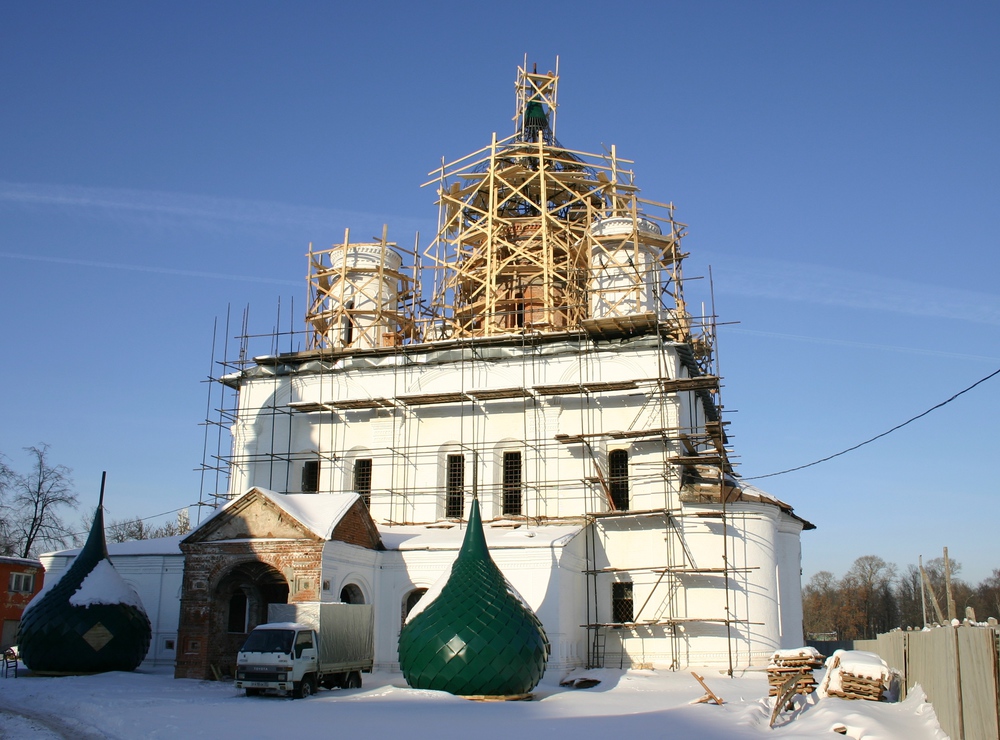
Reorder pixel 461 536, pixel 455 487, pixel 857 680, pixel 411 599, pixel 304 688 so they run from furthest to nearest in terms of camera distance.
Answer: pixel 455 487
pixel 461 536
pixel 411 599
pixel 857 680
pixel 304 688

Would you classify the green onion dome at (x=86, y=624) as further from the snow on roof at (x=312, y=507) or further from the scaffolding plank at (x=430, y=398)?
the scaffolding plank at (x=430, y=398)

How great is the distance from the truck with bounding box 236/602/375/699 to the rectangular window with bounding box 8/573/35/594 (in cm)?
1939

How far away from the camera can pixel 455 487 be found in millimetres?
25859

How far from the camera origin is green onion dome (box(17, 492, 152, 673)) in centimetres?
1883

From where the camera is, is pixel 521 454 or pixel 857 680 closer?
pixel 857 680

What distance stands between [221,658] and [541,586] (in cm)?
700

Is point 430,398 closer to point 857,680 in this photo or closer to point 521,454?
point 521,454

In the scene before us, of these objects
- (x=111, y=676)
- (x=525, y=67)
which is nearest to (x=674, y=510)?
(x=111, y=676)

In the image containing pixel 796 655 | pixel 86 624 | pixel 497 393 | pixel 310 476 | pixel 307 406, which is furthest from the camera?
pixel 310 476

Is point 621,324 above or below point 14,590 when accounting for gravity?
above

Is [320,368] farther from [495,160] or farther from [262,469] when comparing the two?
[495,160]

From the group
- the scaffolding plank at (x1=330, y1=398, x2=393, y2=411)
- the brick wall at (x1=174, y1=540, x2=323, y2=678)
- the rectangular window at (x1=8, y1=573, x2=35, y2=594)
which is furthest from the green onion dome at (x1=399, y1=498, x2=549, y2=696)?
the rectangular window at (x1=8, y1=573, x2=35, y2=594)

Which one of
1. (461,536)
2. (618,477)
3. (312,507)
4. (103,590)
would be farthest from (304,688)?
(618,477)

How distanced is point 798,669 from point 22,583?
28.1m
